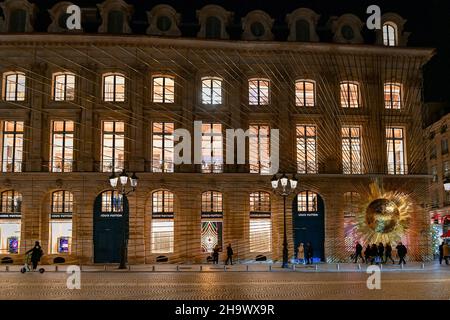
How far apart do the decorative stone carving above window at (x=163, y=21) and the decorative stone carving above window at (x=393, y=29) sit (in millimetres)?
13345

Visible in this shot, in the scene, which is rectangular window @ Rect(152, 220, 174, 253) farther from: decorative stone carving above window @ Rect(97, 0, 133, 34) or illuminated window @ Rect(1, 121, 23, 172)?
decorative stone carving above window @ Rect(97, 0, 133, 34)

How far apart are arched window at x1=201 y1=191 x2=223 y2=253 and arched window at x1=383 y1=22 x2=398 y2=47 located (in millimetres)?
15206

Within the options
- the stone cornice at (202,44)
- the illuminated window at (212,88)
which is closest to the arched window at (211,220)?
the illuminated window at (212,88)

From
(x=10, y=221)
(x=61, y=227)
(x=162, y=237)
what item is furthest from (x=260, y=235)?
(x=10, y=221)

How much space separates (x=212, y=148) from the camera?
36.3 m

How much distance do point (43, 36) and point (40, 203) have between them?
32.8 feet

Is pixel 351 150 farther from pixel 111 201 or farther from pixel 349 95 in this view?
pixel 111 201

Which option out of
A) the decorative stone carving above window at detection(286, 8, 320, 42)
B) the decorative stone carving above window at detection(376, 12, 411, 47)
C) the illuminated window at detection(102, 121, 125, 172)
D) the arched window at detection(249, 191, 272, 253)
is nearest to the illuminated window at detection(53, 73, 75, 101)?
the illuminated window at detection(102, 121, 125, 172)

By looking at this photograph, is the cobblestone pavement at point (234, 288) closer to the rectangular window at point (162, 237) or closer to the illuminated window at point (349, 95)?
the rectangular window at point (162, 237)

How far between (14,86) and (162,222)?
40.9 feet

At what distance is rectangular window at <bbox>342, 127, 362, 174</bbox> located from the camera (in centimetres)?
3675

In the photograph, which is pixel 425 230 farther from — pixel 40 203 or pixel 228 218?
pixel 40 203

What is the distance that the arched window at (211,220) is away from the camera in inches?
1411

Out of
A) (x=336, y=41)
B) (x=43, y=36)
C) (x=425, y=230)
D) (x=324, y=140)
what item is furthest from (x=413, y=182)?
(x=43, y=36)
